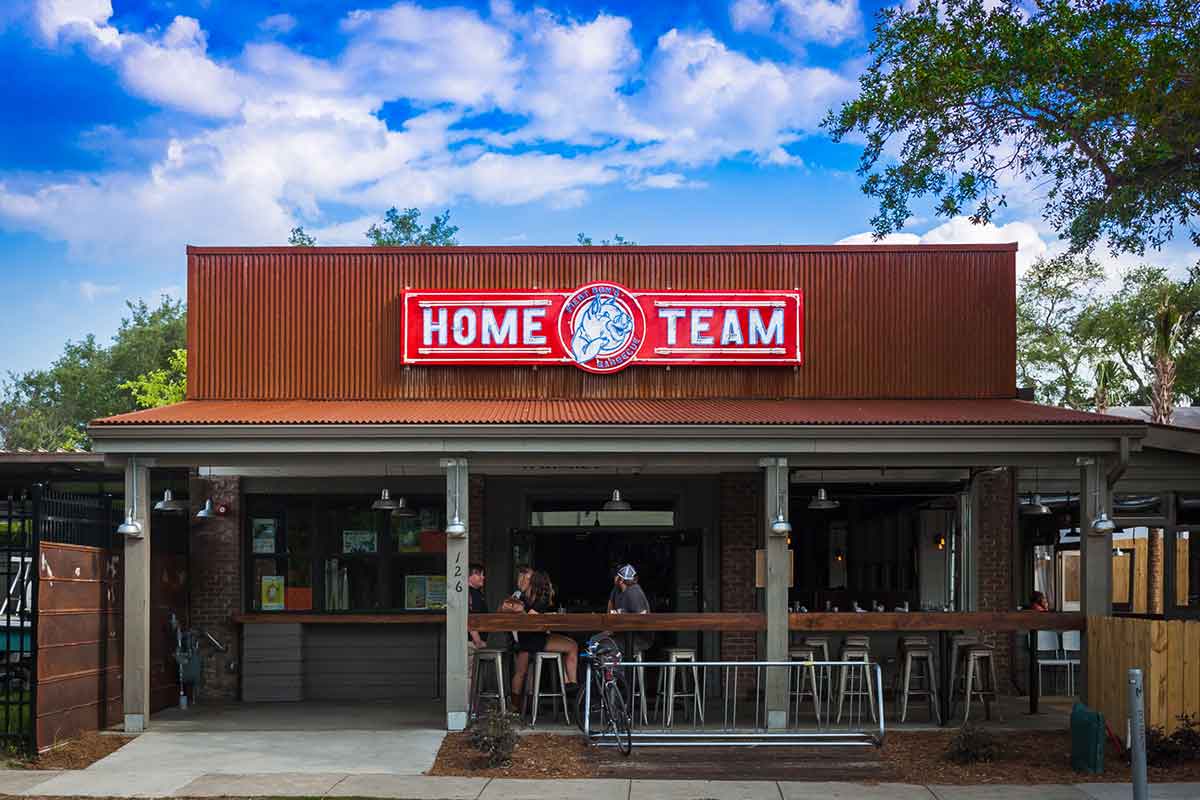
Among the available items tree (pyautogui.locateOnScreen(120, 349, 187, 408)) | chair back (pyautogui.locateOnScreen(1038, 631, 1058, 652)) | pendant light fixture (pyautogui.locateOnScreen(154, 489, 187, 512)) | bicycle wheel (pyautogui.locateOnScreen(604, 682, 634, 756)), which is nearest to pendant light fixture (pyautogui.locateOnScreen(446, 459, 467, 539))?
bicycle wheel (pyautogui.locateOnScreen(604, 682, 634, 756))

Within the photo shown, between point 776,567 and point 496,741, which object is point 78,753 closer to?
point 496,741

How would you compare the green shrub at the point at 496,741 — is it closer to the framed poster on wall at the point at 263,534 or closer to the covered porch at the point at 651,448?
the covered porch at the point at 651,448

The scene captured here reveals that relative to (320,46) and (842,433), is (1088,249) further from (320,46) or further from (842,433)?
(320,46)

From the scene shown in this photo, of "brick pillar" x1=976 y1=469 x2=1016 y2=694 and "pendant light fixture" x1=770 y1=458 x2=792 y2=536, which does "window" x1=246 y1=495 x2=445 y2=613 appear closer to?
"pendant light fixture" x1=770 y1=458 x2=792 y2=536

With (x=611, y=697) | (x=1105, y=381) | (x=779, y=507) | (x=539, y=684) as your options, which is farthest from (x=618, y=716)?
(x=1105, y=381)

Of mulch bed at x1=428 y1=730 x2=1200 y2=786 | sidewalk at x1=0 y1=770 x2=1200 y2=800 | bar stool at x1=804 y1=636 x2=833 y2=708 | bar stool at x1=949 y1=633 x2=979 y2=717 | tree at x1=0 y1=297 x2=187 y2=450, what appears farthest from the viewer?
tree at x1=0 y1=297 x2=187 y2=450

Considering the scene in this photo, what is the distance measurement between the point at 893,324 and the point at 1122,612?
5.00m

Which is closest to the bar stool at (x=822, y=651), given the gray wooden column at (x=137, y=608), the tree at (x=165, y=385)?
the gray wooden column at (x=137, y=608)

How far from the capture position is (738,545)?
18547 millimetres

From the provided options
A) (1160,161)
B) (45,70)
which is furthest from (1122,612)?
(45,70)

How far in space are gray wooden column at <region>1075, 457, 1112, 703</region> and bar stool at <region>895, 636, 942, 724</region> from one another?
1593 millimetres

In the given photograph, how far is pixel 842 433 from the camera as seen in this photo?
14.9 m

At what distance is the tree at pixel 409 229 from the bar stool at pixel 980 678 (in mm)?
38518

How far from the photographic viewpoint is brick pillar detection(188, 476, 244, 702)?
1827 cm
